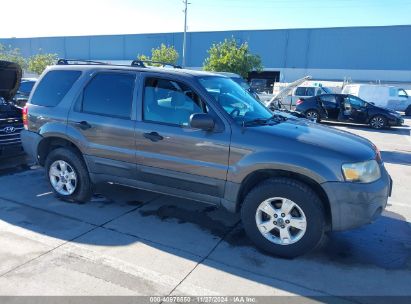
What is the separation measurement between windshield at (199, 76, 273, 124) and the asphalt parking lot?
53.8 inches

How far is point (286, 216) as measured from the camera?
143 inches

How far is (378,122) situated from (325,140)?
1298 centimetres

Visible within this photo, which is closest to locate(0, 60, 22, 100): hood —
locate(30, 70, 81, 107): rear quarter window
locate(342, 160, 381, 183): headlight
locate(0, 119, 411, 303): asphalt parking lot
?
locate(30, 70, 81, 107): rear quarter window

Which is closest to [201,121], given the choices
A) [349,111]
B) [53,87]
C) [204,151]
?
[204,151]

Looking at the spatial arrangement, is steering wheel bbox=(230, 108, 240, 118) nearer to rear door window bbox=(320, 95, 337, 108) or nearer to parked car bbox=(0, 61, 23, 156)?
parked car bbox=(0, 61, 23, 156)

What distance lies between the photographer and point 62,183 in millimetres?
4984

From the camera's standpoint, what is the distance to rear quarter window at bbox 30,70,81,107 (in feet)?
16.0

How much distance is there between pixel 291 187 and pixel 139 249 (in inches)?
66.2

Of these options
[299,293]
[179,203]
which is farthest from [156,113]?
[299,293]

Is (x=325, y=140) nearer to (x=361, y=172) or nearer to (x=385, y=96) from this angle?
(x=361, y=172)

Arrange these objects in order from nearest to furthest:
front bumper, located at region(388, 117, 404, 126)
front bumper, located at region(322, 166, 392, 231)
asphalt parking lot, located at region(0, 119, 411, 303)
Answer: asphalt parking lot, located at region(0, 119, 411, 303) < front bumper, located at region(322, 166, 392, 231) < front bumper, located at region(388, 117, 404, 126)

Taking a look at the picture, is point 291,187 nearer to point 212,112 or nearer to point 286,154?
point 286,154

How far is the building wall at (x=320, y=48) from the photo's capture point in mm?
40312

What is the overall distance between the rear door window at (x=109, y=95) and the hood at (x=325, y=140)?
1687mm
